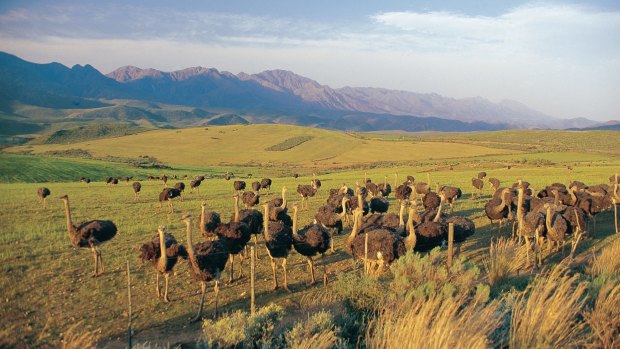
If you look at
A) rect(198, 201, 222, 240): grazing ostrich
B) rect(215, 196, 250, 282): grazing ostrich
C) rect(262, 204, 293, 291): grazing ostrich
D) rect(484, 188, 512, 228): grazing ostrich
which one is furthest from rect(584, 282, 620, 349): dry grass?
rect(484, 188, 512, 228): grazing ostrich

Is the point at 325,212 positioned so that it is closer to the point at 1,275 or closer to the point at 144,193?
the point at 1,275

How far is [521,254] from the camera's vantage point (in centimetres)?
1184

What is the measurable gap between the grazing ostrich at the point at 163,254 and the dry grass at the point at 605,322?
924 cm

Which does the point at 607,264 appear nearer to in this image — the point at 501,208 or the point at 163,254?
the point at 501,208

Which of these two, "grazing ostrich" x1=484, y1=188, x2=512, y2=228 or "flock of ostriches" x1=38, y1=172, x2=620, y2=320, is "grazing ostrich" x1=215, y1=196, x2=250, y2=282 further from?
"grazing ostrich" x1=484, y1=188, x2=512, y2=228

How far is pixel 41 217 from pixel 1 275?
11.3 metres

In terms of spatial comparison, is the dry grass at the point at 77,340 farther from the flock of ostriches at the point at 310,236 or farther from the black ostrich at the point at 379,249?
the black ostrich at the point at 379,249

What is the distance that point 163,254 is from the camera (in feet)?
36.7

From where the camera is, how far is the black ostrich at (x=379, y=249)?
1176 cm

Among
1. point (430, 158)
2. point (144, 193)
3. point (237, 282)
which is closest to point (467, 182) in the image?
point (144, 193)

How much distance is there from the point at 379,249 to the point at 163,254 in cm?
574

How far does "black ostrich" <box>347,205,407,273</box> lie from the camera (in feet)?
38.6

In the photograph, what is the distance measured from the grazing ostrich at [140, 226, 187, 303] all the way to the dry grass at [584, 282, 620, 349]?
924 centimetres

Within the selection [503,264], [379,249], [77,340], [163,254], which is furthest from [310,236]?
[77,340]
